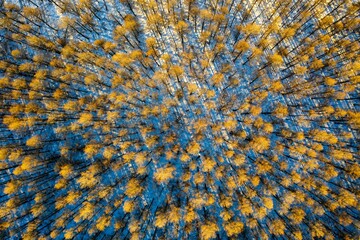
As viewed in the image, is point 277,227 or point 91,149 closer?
point 277,227

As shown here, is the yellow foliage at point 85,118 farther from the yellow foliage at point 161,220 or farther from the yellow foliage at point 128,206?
the yellow foliage at point 161,220

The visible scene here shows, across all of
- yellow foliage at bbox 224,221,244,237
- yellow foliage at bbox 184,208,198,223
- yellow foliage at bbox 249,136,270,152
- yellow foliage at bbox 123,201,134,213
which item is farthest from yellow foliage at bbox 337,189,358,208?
yellow foliage at bbox 123,201,134,213

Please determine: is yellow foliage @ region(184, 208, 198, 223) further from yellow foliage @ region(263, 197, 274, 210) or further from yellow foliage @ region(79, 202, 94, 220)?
yellow foliage @ region(79, 202, 94, 220)

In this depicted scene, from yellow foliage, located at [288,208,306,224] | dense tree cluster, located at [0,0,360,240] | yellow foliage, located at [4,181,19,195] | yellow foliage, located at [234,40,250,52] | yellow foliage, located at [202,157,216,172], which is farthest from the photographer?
yellow foliage, located at [234,40,250,52]

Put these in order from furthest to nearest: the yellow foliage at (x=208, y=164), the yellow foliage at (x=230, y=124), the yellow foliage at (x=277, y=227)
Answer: the yellow foliage at (x=230, y=124) → the yellow foliage at (x=208, y=164) → the yellow foliage at (x=277, y=227)

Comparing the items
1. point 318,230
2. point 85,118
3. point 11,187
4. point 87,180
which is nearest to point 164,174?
point 87,180

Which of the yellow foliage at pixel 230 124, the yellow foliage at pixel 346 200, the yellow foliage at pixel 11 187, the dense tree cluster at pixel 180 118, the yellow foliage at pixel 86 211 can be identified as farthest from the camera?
the yellow foliage at pixel 230 124

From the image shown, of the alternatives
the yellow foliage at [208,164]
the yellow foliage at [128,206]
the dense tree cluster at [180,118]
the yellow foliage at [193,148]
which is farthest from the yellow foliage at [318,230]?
the yellow foliage at [128,206]

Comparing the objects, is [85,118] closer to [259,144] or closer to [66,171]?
[66,171]

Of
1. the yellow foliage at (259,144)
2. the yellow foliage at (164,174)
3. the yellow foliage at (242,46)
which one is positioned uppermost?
the yellow foliage at (242,46)
